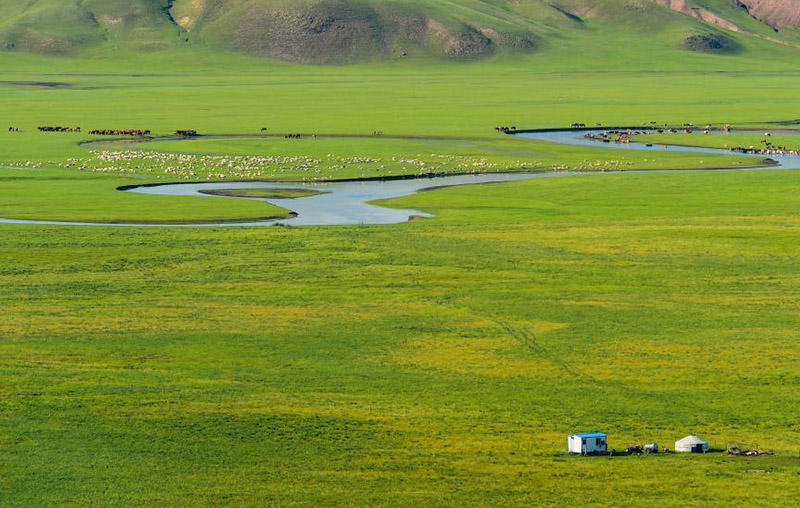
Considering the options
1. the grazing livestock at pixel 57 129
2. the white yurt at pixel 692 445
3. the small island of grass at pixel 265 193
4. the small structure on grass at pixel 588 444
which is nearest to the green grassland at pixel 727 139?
the small island of grass at pixel 265 193

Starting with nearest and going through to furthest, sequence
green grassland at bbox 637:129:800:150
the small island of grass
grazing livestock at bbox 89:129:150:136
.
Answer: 1. the small island of grass
2. green grassland at bbox 637:129:800:150
3. grazing livestock at bbox 89:129:150:136

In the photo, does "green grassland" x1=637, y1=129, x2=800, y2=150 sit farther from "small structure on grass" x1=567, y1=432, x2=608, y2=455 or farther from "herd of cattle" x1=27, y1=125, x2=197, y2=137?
"small structure on grass" x1=567, y1=432, x2=608, y2=455

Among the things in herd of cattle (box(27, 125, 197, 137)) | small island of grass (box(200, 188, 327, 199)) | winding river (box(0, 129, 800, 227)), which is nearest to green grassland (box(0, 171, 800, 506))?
winding river (box(0, 129, 800, 227))

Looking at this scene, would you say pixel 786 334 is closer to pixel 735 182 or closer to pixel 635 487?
pixel 635 487

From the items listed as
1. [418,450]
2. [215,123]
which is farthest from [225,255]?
[215,123]

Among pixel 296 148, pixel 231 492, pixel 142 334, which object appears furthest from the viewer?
pixel 296 148

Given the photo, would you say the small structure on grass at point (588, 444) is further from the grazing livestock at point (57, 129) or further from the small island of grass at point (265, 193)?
the grazing livestock at point (57, 129)

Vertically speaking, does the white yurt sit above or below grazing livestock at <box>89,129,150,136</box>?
below
